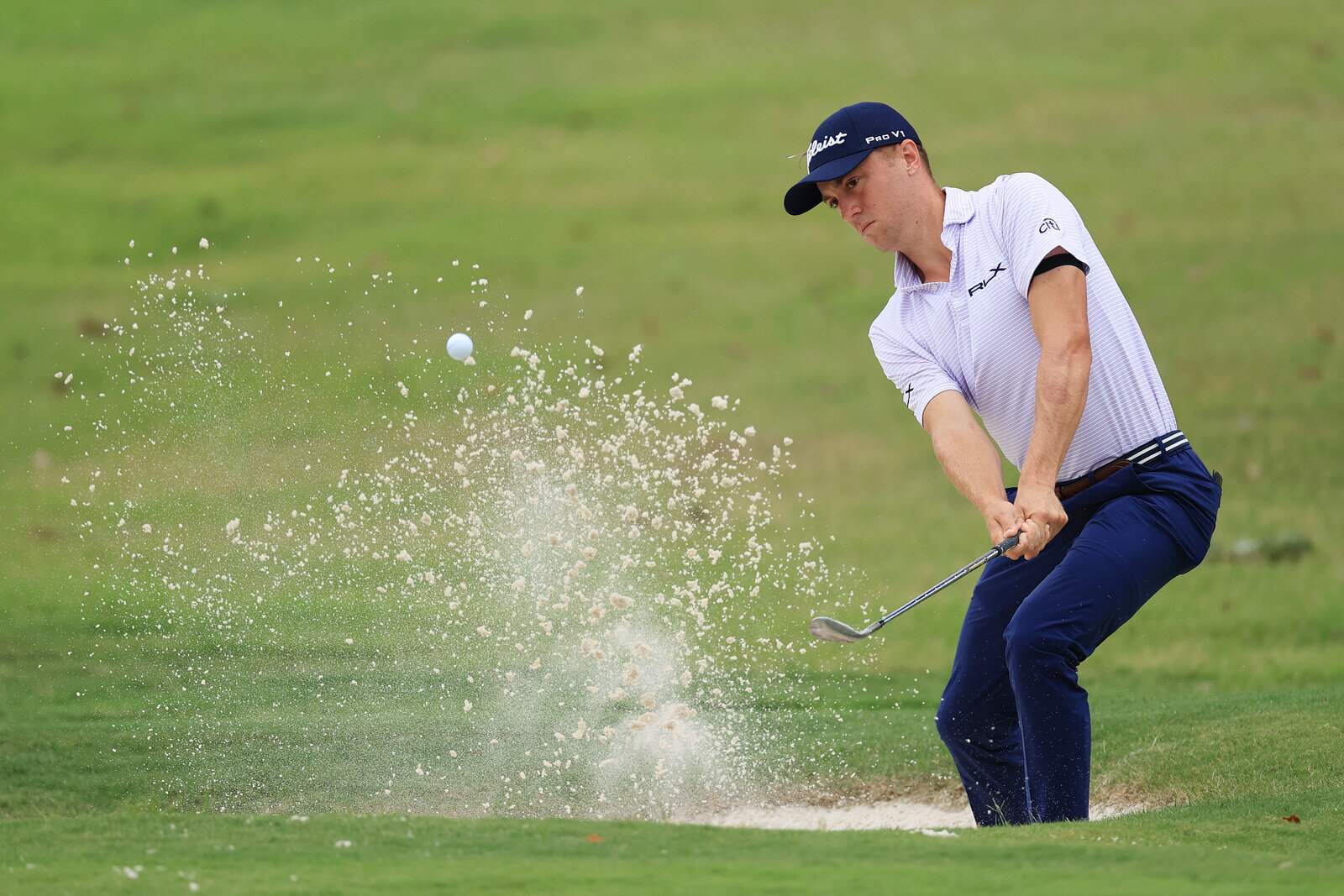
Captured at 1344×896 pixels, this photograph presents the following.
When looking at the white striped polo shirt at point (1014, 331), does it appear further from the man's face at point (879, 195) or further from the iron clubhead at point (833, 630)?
the iron clubhead at point (833, 630)

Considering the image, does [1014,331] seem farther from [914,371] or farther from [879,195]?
[879,195]

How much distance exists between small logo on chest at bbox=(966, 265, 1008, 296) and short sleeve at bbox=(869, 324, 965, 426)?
32 centimetres

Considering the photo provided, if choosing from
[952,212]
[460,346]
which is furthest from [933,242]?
[460,346]

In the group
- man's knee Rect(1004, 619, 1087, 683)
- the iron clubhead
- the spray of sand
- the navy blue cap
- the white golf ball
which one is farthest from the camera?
the white golf ball

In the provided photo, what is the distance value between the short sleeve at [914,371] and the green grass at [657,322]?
1.35 meters

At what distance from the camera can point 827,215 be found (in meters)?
16.4

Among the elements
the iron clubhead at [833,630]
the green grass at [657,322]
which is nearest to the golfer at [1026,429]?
the iron clubhead at [833,630]

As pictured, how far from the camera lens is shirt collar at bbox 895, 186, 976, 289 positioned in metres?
4.25

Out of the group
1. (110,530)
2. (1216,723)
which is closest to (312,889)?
(1216,723)

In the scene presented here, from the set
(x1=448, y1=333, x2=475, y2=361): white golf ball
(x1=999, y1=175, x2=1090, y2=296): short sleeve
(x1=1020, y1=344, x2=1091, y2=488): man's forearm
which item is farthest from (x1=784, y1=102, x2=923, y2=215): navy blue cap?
(x1=448, y1=333, x2=475, y2=361): white golf ball

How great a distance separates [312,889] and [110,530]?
720 centimetres

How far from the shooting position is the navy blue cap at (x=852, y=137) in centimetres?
417

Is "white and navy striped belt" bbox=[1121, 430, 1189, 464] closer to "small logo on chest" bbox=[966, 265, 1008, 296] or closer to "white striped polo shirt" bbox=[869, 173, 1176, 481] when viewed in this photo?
"white striped polo shirt" bbox=[869, 173, 1176, 481]

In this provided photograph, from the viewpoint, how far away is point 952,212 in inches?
168
